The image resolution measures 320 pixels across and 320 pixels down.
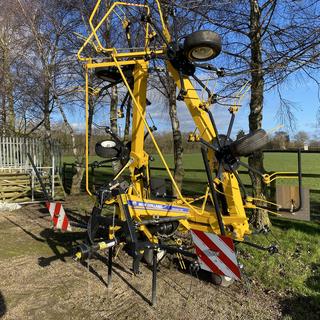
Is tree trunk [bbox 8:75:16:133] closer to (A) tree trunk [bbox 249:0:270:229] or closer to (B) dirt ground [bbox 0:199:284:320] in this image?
(B) dirt ground [bbox 0:199:284:320]

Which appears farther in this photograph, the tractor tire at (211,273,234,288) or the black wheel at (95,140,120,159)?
the black wheel at (95,140,120,159)

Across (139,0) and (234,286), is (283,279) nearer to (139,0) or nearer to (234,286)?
(234,286)

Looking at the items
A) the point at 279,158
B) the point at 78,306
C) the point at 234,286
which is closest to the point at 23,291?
the point at 78,306

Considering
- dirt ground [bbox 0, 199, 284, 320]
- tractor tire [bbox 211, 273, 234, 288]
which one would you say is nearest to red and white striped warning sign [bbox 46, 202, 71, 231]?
dirt ground [bbox 0, 199, 284, 320]

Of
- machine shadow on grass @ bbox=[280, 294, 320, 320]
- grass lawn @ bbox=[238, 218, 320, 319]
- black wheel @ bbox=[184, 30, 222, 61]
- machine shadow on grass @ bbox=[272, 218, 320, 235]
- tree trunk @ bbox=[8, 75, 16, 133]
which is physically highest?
tree trunk @ bbox=[8, 75, 16, 133]

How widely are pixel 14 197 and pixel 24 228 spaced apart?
167 inches

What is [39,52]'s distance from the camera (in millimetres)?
14594

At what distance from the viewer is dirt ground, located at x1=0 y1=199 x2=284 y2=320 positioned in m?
4.68

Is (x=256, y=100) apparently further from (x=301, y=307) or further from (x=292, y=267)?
(x=301, y=307)

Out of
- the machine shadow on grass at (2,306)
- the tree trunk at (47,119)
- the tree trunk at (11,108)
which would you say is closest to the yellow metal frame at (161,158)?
the machine shadow on grass at (2,306)

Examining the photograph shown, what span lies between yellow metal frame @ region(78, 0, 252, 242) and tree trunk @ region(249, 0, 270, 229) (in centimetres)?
193

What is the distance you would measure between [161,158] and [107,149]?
1.50 meters

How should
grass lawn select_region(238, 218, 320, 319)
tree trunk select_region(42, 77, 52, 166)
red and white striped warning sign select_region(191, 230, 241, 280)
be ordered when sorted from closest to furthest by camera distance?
red and white striped warning sign select_region(191, 230, 241, 280) → grass lawn select_region(238, 218, 320, 319) → tree trunk select_region(42, 77, 52, 166)

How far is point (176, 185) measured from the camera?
199 inches
